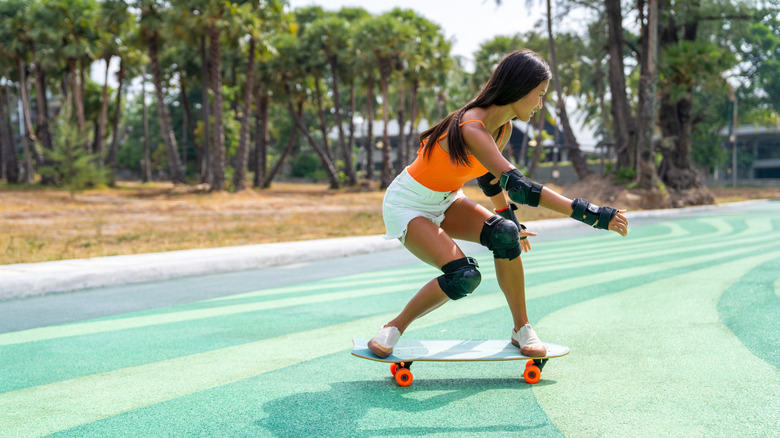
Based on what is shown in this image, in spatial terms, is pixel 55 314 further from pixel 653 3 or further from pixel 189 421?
pixel 653 3

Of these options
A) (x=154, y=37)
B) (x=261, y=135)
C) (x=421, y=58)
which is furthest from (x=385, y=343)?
(x=261, y=135)

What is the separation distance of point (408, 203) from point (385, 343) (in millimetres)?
779

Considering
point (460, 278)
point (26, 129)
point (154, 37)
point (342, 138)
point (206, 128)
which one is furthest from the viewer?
point (342, 138)

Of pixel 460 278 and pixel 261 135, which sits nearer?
pixel 460 278

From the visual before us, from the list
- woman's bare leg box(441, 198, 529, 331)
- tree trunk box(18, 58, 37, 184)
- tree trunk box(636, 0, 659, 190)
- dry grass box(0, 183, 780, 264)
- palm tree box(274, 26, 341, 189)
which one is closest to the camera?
woman's bare leg box(441, 198, 529, 331)

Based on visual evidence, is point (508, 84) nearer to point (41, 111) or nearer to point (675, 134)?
point (675, 134)

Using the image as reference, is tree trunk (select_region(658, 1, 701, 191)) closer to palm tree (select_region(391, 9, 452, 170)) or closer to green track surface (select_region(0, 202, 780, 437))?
palm tree (select_region(391, 9, 452, 170))

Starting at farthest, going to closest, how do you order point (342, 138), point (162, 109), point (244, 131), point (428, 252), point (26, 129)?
point (342, 138)
point (26, 129)
point (162, 109)
point (244, 131)
point (428, 252)

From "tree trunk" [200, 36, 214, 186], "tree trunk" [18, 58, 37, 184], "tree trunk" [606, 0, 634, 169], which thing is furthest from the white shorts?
"tree trunk" [18, 58, 37, 184]

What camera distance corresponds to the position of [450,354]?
357 centimetres

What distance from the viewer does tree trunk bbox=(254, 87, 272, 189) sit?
4144 centimetres

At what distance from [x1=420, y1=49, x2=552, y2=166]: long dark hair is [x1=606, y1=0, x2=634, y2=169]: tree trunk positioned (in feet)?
80.1

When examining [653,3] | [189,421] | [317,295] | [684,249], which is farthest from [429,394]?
[653,3]

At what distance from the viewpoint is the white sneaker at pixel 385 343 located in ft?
11.5
